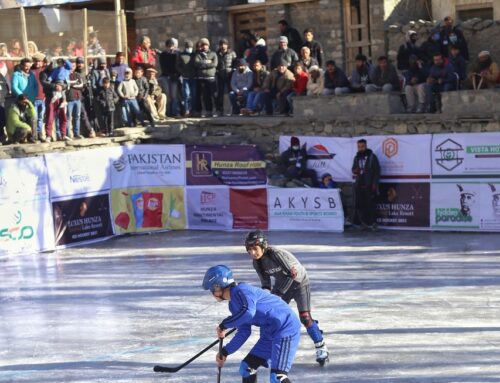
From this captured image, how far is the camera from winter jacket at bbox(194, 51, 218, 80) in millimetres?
23984

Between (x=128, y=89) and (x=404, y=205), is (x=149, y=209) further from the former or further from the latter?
(x=404, y=205)

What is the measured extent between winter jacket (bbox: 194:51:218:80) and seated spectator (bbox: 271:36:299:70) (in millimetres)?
1524

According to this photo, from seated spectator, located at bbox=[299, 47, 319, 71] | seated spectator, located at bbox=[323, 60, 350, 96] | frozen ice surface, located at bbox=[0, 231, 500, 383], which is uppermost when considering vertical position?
seated spectator, located at bbox=[299, 47, 319, 71]

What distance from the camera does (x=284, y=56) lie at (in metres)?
23.3

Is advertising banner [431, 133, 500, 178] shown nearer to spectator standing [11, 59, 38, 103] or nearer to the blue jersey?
spectator standing [11, 59, 38, 103]

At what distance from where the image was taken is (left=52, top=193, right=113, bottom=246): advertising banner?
69.4 ft

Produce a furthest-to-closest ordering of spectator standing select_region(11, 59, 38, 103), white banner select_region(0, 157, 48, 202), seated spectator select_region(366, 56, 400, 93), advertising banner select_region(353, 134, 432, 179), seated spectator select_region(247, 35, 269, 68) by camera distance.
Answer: seated spectator select_region(247, 35, 269, 68) < seated spectator select_region(366, 56, 400, 93) < spectator standing select_region(11, 59, 38, 103) < advertising banner select_region(353, 134, 432, 179) < white banner select_region(0, 157, 48, 202)

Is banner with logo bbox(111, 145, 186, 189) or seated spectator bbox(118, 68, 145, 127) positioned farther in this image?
seated spectator bbox(118, 68, 145, 127)

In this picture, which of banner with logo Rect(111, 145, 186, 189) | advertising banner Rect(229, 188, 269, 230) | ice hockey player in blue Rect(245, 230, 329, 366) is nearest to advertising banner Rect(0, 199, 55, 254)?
banner with logo Rect(111, 145, 186, 189)

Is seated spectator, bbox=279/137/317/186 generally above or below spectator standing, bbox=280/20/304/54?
below

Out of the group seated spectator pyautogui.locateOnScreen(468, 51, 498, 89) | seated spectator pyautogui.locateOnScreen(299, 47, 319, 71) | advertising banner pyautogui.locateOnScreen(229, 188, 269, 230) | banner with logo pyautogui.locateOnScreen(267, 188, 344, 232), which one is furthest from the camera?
seated spectator pyautogui.locateOnScreen(299, 47, 319, 71)

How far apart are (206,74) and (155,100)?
1.50 meters

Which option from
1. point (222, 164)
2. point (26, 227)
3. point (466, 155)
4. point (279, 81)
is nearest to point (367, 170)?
point (466, 155)

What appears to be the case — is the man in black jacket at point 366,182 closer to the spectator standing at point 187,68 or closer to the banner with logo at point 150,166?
the banner with logo at point 150,166
